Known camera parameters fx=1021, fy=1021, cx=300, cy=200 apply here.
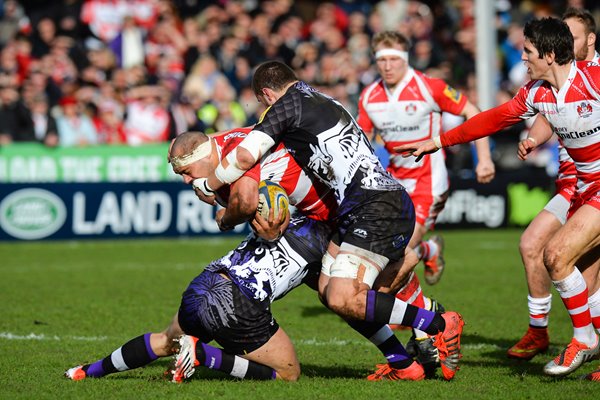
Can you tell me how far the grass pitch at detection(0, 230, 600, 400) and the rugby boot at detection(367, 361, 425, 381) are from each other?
125 millimetres

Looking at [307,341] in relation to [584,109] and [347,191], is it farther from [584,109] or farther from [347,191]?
[584,109]

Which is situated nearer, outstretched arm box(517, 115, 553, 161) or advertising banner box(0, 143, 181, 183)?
outstretched arm box(517, 115, 553, 161)

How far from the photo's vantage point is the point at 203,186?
22.8 feet

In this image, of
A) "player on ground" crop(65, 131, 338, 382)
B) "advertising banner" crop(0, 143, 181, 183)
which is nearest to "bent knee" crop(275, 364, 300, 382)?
"player on ground" crop(65, 131, 338, 382)

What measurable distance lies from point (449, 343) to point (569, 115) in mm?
1757

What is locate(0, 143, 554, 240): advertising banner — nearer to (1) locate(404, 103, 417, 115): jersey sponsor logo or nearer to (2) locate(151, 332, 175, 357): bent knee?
(1) locate(404, 103, 417, 115): jersey sponsor logo

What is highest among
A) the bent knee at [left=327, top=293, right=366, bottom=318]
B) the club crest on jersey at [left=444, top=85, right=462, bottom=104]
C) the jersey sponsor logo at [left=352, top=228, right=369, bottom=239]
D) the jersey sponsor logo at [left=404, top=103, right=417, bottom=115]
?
the club crest on jersey at [left=444, top=85, right=462, bottom=104]

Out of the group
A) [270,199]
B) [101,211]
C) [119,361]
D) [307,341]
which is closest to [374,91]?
[307,341]

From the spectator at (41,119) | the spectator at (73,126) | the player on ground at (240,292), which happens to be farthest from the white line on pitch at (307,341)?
the spectator at (73,126)

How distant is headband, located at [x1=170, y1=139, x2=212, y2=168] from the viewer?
6949 mm

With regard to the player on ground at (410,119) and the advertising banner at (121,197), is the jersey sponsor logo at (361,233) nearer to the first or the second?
the player on ground at (410,119)

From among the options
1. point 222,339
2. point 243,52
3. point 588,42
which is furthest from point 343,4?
point 222,339

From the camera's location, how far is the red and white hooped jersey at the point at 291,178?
7.14 m

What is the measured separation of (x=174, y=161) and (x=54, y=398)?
175 centimetres
